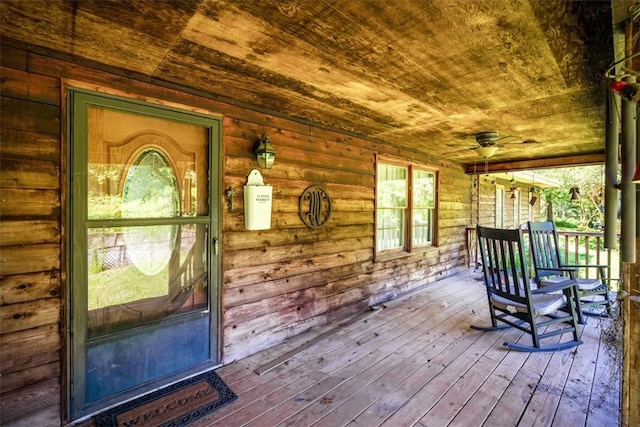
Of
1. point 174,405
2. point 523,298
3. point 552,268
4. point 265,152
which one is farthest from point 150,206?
point 552,268

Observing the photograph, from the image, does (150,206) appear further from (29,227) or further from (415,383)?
(415,383)

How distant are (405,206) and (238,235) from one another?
2.95 m

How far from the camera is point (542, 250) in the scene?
3.53m

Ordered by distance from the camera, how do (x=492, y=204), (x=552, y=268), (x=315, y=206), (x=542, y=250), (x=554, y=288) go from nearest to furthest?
(x=554, y=288)
(x=315, y=206)
(x=552, y=268)
(x=542, y=250)
(x=492, y=204)

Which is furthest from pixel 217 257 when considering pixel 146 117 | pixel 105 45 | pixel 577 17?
pixel 577 17

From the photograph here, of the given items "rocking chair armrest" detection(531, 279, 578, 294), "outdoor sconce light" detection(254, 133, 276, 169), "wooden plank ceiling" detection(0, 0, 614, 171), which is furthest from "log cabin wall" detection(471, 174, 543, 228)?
"outdoor sconce light" detection(254, 133, 276, 169)

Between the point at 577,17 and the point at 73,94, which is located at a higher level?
the point at 577,17

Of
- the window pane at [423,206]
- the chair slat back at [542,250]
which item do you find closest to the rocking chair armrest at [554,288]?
the chair slat back at [542,250]

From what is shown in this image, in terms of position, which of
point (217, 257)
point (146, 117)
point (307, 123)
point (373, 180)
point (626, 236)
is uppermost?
point (307, 123)

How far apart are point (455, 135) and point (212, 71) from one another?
2.99 metres

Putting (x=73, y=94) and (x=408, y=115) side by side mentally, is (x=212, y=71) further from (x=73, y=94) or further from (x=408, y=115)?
(x=408, y=115)

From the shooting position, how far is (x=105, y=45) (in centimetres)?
164

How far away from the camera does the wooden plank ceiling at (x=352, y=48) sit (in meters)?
1.34

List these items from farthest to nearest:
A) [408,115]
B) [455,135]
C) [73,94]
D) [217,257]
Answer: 1. [455,135]
2. [408,115]
3. [217,257]
4. [73,94]
